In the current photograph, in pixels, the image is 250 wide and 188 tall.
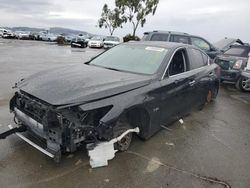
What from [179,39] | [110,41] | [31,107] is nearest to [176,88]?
[31,107]

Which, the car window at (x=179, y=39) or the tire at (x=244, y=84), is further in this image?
the car window at (x=179, y=39)

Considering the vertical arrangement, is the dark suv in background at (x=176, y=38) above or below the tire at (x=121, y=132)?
above

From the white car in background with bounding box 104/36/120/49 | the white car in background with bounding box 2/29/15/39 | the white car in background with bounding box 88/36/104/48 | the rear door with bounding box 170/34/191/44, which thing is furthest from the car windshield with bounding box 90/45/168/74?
the white car in background with bounding box 2/29/15/39

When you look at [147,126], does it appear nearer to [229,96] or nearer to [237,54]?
[229,96]

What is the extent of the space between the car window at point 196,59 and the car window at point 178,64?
32cm

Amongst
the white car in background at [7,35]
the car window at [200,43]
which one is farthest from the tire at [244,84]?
the white car in background at [7,35]

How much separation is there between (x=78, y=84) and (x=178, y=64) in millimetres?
2064

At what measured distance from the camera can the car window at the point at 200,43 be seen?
411 inches

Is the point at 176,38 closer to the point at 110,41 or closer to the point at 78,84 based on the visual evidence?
the point at 78,84

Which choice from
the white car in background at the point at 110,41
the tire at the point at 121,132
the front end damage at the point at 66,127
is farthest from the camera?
the white car in background at the point at 110,41

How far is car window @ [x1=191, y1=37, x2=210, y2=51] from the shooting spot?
10.4m

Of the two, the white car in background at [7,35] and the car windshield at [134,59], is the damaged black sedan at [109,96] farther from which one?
the white car in background at [7,35]

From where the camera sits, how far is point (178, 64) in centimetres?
444

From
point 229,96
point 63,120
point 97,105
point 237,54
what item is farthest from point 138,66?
point 237,54
